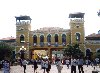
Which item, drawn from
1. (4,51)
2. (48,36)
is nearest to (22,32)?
(48,36)

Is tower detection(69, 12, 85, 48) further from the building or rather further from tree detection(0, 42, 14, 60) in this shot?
tree detection(0, 42, 14, 60)

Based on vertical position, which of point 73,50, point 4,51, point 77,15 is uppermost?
point 77,15

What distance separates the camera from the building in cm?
5211

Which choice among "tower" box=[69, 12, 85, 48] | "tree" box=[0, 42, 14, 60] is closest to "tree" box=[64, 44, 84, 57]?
"tower" box=[69, 12, 85, 48]

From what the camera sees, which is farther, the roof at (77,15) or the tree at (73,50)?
the roof at (77,15)

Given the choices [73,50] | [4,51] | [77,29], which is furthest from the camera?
[77,29]

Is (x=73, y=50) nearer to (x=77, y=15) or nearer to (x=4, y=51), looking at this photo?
(x=77, y=15)

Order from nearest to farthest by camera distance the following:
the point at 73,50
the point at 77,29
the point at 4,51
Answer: the point at 4,51, the point at 73,50, the point at 77,29

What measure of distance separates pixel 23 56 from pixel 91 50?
1284 centimetres

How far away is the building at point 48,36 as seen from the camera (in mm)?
52106

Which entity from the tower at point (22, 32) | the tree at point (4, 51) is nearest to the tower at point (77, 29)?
the tower at point (22, 32)

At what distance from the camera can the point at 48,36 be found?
53.2m

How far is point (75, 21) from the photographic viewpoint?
5203 centimetres

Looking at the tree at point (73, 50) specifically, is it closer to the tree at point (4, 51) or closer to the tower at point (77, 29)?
the tower at point (77, 29)
